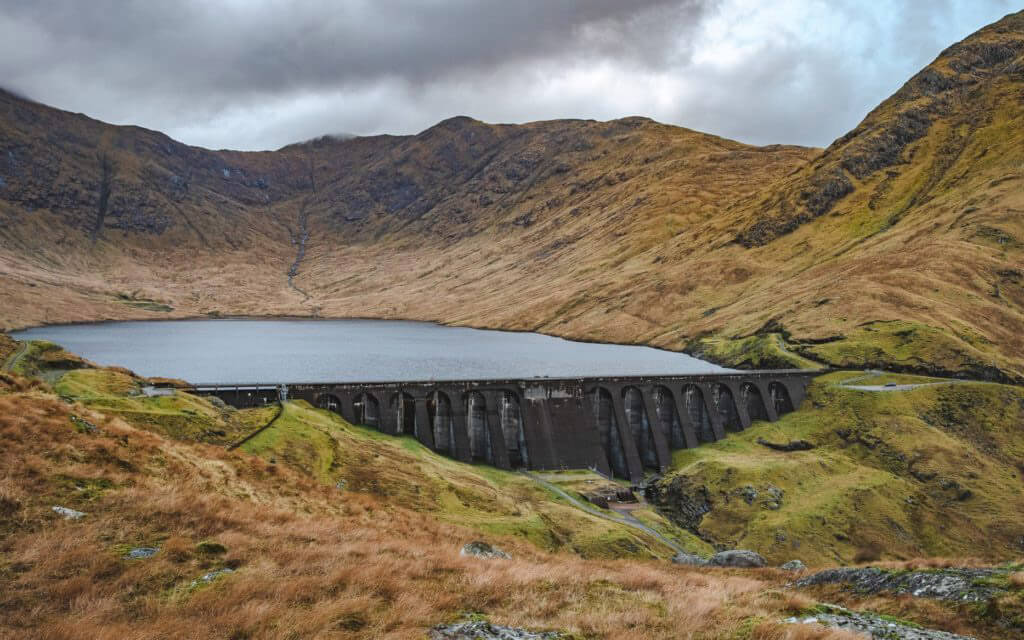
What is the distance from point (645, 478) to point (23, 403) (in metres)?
74.6

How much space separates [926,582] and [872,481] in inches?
2410

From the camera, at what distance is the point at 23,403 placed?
80.9ft

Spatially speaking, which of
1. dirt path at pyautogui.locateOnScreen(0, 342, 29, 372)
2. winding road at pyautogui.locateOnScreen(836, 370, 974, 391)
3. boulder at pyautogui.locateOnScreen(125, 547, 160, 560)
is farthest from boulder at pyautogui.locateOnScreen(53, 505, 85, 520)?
winding road at pyautogui.locateOnScreen(836, 370, 974, 391)

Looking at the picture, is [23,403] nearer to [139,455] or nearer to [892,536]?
[139,455]

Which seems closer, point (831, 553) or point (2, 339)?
point (2, 339)

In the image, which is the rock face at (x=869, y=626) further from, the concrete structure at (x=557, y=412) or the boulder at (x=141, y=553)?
the concrete structure at (x=557, y=412)

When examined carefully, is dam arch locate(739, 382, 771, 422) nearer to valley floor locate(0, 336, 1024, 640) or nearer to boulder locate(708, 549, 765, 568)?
valley floor locate(0, 336, 1024, 640)

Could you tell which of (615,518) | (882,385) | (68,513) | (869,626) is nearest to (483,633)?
(869,626)

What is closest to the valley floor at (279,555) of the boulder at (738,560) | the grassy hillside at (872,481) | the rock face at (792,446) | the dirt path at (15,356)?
the dirt path at (15,356)

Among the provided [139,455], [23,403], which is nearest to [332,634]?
[139,455]

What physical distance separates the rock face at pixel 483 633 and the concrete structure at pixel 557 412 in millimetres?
56441

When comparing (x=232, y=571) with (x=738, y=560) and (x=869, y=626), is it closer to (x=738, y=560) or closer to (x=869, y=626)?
(x=869, y=626)

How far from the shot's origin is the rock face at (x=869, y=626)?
15.3m

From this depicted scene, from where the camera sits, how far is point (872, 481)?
237 ft
